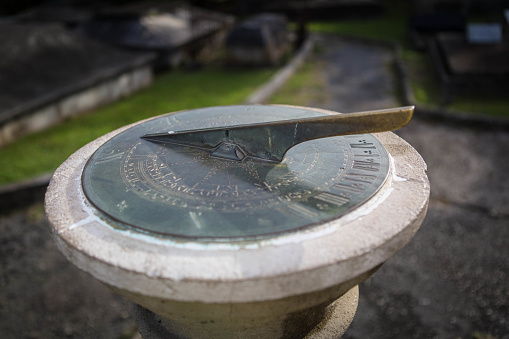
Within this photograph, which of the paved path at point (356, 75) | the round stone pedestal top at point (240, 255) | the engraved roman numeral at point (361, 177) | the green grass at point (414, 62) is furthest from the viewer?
the paved path at point (356, 75)

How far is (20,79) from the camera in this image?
6199 millimetres

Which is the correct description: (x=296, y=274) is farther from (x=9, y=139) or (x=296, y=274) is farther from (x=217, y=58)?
(x=217, y=58)

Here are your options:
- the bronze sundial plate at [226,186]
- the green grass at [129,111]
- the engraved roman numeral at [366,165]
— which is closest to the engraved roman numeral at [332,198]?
the bronze sundial plate at [226,186]

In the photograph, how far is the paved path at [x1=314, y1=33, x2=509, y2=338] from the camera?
3.08 meters

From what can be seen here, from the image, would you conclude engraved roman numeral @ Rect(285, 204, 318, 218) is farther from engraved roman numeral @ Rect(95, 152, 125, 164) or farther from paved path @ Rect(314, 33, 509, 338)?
Result: paved path @ Rect(314, 33, 509, 338)

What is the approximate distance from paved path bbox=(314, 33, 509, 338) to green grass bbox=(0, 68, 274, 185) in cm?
347

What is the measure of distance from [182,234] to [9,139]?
5.16m

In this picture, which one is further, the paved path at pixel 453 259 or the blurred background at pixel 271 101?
the blurred background at pixel 271 101

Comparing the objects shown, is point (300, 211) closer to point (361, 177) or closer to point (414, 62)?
point (361, 177)

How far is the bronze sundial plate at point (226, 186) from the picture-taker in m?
1.57

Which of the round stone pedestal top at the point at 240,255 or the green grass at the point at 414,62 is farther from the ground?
the round stone pedestal top at the point at 240,255

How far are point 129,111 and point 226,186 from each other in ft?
18.0

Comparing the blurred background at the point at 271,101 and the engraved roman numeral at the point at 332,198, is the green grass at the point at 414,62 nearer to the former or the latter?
the blurred background at the point at 271,101

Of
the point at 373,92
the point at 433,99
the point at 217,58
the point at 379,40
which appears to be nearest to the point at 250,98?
the point at 373,92
